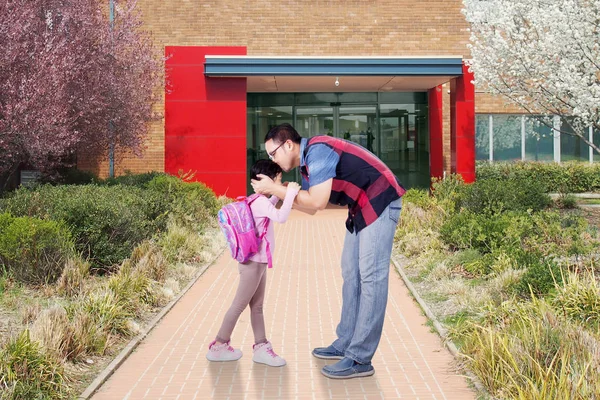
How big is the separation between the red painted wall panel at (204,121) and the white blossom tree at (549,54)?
6.16 m

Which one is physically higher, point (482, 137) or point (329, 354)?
point (482, 137)

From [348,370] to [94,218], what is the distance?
5706 mm

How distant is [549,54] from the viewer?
53.8 ft

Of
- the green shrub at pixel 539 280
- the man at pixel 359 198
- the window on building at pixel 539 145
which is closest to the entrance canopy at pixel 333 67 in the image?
the window on building at pixel 539 145

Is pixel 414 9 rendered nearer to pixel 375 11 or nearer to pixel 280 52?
pixel 375 11

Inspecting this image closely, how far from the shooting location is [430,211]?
641 inches

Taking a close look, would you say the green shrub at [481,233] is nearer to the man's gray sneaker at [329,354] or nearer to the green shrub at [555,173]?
the man's gray sneaker at [329,354]

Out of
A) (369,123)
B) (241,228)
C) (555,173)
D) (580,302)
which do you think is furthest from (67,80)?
(555,173)

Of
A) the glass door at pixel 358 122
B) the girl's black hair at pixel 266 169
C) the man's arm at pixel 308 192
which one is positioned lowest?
the man's arm at pixel 308 192

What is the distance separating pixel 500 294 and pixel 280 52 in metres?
18.0

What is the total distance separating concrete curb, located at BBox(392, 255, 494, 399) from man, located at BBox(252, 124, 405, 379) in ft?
2.59

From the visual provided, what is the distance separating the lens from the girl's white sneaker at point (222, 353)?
6637mm

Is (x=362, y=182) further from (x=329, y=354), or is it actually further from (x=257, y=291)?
(x=329, y=354)

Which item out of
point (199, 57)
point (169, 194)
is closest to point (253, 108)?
point (199, 57)
